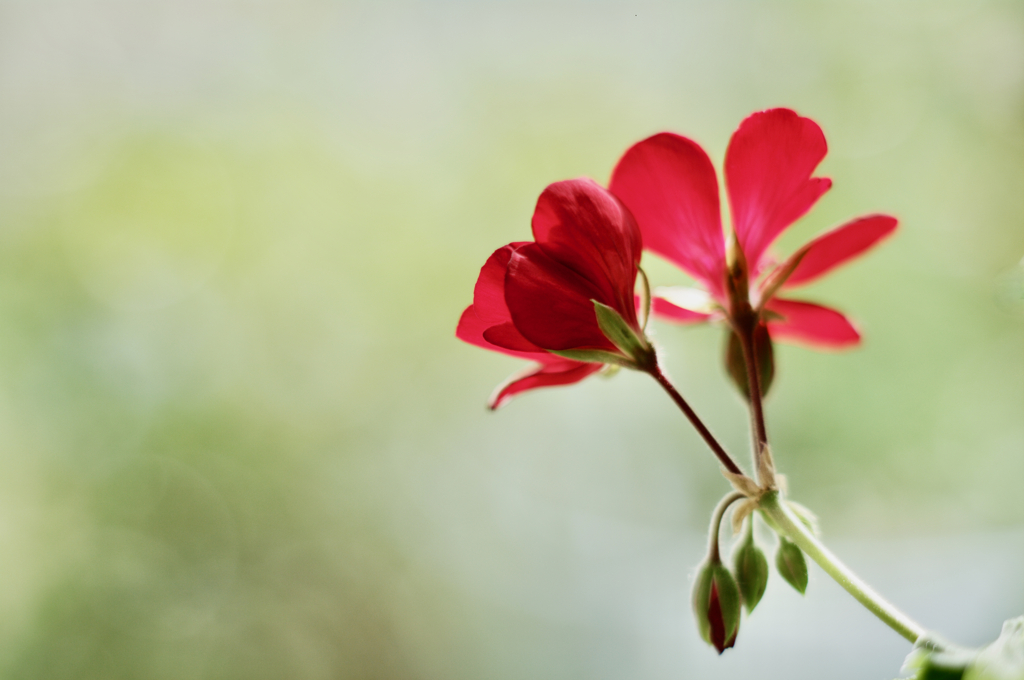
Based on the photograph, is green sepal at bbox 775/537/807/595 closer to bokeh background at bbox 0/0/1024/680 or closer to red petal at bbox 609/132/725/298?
red petal at bbox 609/132/725/298

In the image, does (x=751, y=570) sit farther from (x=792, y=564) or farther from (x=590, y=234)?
(x=590, y=234)

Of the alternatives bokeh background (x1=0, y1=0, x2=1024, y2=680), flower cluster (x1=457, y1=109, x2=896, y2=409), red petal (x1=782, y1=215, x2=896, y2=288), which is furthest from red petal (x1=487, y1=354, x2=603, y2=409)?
bokeh background (x1=0, y1=0, x2=1024, y2=680)

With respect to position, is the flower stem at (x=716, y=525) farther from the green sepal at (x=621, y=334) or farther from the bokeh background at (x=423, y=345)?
the bokeh background at (x=423, y=345)

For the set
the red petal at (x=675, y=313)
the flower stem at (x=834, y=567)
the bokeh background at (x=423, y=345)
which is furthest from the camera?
the bokeh background at (x=423, y=345)

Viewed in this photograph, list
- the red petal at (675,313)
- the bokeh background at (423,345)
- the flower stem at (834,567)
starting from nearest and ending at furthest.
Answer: the flower stem at (834,567) → the red petal at (675,313) → the bokeh background at (423,345)

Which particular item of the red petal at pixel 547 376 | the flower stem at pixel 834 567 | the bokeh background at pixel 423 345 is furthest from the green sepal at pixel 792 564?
the bokeh background at pixel 423 345

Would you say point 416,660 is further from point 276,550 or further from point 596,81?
point 596,81

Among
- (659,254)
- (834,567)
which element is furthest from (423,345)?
(834,567)

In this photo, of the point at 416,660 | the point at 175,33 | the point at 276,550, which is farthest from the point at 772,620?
the point at 175,33
